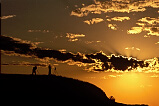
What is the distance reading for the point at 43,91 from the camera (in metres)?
110

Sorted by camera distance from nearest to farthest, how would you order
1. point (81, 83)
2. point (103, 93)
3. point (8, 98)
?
point (8, 98) < point (81, 83) < point (103, 93)

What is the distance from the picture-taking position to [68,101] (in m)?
114

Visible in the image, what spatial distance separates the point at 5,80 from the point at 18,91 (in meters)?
6.58

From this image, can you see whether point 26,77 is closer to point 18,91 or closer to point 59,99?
point 18,91

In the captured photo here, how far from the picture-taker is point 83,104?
11988 cm

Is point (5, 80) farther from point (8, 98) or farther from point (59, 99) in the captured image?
point (59, 99)

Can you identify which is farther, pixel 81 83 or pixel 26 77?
pixel 81 83

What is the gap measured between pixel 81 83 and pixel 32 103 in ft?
105

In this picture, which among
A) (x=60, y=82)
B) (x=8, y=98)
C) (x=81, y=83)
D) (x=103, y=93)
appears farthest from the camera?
(x=103, y=93)

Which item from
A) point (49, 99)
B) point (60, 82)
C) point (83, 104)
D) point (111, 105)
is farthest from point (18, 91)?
point (111, 105)

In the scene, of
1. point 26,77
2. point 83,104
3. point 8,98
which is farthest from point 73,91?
point 8,98

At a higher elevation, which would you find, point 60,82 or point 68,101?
point 60,82

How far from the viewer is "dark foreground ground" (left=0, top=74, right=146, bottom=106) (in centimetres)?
10288

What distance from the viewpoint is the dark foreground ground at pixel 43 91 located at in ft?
338
